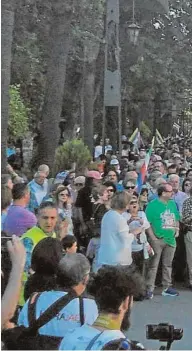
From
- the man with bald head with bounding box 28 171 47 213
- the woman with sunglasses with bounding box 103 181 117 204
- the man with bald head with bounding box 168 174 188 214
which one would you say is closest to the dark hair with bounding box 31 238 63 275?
the woman with sunglasses with bounding box 103 181 117 204

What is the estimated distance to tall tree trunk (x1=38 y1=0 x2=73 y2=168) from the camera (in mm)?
19422

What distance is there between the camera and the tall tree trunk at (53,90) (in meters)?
19.4

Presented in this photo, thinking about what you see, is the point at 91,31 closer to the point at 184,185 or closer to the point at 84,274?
the point at 184,185

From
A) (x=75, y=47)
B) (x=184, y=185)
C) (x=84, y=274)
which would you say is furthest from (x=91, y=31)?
(x=84, y=274)

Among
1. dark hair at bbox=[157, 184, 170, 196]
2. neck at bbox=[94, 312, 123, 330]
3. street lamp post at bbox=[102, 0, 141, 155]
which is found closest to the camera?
neck at bbox=[94, 312, 123, 330]

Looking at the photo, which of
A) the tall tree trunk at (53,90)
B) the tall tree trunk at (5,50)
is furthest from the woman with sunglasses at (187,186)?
the tall tree trunk at (53,90)

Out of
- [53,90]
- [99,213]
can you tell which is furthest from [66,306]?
[53,90]

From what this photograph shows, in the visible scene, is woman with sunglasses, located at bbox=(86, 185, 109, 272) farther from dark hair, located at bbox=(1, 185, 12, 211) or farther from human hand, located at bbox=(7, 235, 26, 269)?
human hand, located at bbox=(7, 235, 26, 269)

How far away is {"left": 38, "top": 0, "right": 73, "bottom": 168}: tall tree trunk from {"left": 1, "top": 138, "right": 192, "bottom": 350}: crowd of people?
181 cm

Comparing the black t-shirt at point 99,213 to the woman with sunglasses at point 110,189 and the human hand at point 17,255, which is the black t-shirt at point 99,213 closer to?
the woman with sunglasses at point 110,189

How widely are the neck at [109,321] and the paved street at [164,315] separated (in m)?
4.51

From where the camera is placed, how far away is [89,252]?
1160 cm

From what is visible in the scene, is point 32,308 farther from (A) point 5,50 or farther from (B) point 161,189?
(A) point 5,50

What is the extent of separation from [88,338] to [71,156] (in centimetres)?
1702
